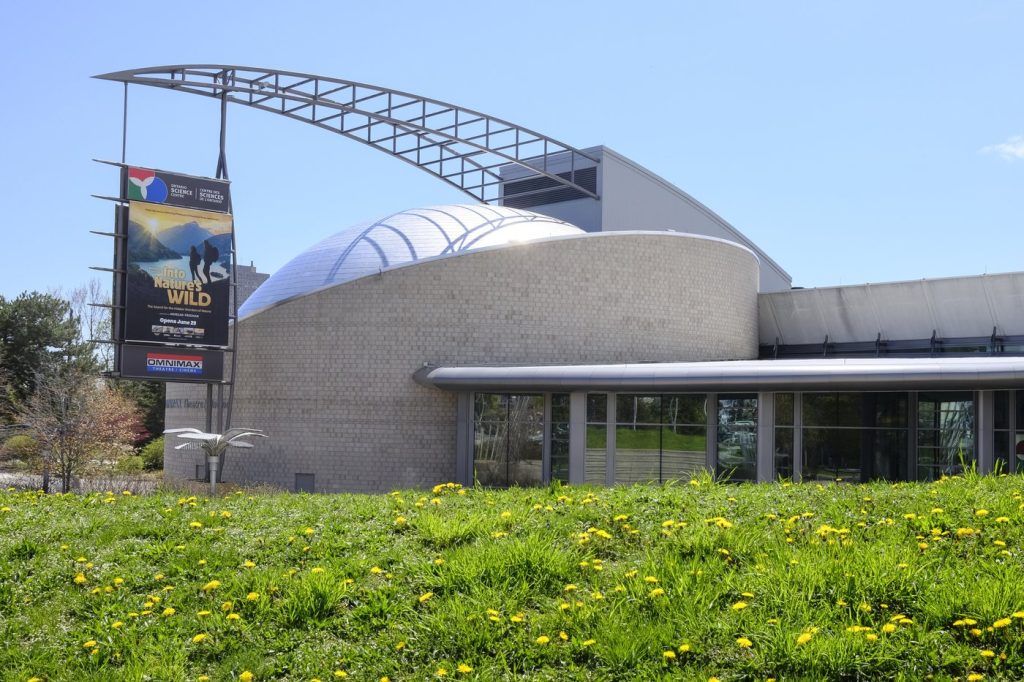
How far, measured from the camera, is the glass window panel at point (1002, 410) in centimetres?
2494

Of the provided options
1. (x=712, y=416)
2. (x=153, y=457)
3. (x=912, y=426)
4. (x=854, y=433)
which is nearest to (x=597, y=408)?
(x=712, y=416)

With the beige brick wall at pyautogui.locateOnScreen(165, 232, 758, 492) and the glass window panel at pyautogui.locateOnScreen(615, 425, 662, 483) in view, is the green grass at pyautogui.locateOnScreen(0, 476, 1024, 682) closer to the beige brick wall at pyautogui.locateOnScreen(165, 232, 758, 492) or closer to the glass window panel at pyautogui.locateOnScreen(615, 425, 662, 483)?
the glass window panel at pyautogui.locateOnScreen(615, 425, 662, 483)

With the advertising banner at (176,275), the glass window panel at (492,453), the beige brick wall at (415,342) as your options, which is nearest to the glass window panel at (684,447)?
the beige brick wall at (415,342)

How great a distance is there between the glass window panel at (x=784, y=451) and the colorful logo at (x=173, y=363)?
55.4 feet

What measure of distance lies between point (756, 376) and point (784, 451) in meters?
3.36

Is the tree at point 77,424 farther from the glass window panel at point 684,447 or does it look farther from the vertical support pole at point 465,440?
the glass window panel at point 684,447

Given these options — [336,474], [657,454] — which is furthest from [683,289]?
[336,474]

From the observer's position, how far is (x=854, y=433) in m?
26.8

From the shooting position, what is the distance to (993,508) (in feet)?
27.9

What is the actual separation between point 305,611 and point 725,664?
3.21 m

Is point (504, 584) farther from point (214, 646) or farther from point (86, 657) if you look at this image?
point (86, 657)

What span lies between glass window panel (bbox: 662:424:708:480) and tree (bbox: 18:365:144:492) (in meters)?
23.4

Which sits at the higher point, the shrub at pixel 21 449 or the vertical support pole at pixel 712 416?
the vertical support pole at pixel 712 416

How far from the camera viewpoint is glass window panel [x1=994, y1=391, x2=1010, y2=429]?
24.9 meters
